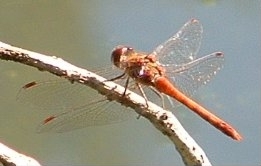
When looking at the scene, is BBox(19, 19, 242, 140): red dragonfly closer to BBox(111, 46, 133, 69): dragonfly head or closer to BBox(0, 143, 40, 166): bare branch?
BBox(111, 46, 133, 69): dragonfly head

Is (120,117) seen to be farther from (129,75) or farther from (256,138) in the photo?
(256,138)

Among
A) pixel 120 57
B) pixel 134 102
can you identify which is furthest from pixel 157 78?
pixel 134 102

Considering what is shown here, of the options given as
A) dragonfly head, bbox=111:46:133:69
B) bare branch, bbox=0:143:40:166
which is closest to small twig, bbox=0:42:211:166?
bare branch, bbox=0:143:40:166

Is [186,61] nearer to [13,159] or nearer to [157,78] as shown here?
[157,78]

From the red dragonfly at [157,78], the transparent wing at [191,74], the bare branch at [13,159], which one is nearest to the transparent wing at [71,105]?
the red dragonfly at [157,78]

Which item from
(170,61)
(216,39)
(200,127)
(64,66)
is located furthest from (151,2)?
(64,66)

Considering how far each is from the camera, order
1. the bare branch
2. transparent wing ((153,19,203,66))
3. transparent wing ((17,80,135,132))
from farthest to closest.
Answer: transparent wing ((153,19,203,66))
transparent wing ((17,80,135,132))
the bare branch
